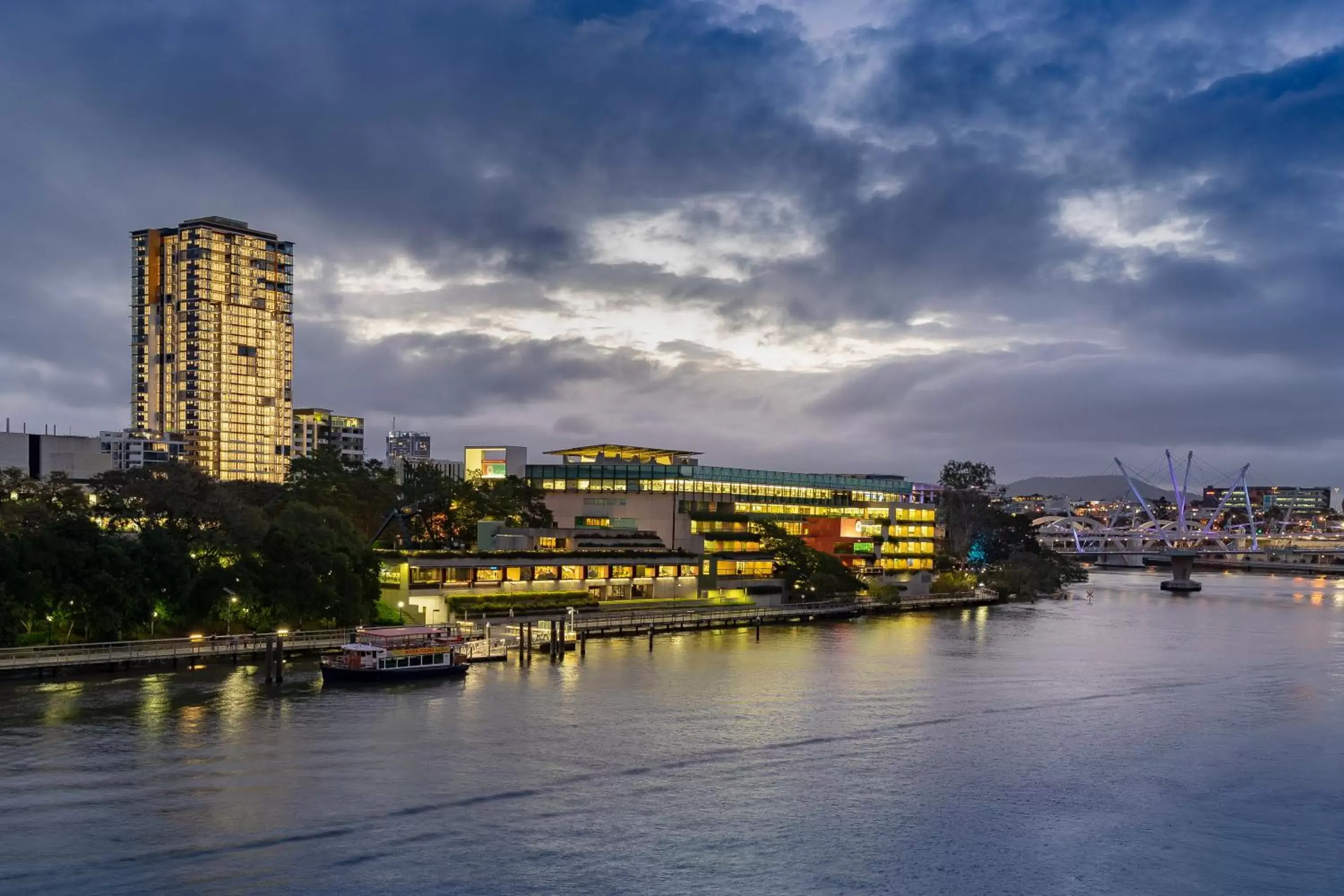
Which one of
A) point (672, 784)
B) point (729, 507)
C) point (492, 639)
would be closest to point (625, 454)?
point (729, 507)

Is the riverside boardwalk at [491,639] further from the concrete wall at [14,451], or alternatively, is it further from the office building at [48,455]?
the concrete wall at [14,451]

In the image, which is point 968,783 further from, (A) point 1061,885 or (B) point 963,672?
(B) point 963,672

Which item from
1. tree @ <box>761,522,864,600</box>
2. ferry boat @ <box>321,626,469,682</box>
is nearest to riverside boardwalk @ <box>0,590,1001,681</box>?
tree @ <box>761,522,864,600</box>

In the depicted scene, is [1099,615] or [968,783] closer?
[968,783]

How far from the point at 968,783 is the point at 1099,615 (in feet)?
296

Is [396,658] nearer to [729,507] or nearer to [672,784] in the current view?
[672,784]

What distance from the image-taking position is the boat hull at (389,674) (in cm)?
6812

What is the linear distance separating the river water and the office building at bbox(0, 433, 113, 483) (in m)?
136

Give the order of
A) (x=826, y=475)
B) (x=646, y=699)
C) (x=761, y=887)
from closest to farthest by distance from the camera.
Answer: (x=761, y=887)
(x=646, y=699)
(x=826, y=475)

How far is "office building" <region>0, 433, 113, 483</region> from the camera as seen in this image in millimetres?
184750

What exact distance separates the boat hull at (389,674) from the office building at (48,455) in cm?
13103

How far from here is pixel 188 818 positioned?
40.2 metres

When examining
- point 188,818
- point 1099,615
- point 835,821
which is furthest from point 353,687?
point 1099,615

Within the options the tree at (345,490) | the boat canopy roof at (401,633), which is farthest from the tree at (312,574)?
the tree at (345,490)
